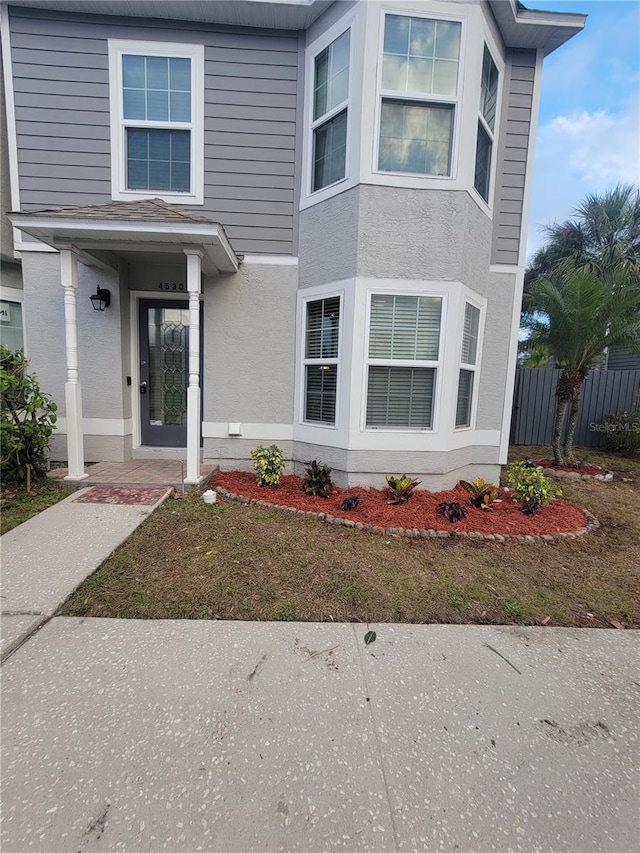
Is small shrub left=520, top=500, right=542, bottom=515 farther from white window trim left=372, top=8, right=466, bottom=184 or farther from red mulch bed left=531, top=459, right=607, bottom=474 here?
white window trim left=372, top=8, right=466, bottom=184

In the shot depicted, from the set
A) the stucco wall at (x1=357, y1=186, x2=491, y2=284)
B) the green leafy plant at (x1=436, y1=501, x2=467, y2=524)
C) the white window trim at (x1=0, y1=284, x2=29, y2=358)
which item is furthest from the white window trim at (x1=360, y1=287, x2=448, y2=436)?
the white window trim at (x1=0, y1=284, x2=29, y2=358)

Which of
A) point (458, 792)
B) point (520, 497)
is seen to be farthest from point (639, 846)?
point (520, 497)

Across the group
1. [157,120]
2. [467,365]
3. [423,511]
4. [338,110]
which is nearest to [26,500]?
[423,511]

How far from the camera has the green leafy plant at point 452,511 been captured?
4016 mm

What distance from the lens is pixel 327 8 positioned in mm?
4539

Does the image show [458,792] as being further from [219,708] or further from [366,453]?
[366,453]

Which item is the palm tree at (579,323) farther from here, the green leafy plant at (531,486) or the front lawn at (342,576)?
the front lawn at (342,576)

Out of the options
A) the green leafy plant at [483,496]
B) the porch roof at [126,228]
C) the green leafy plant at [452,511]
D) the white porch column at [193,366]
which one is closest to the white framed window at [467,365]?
the green leafy plant at [483,496]

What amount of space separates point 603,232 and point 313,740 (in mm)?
14930

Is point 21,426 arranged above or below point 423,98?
below

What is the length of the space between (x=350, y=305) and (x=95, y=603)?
12.3 feet

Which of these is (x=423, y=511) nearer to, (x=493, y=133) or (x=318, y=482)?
(x=318, y=482)

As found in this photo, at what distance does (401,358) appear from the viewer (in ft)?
15.3

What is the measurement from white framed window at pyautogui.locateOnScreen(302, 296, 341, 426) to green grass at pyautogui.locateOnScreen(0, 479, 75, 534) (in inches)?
120
